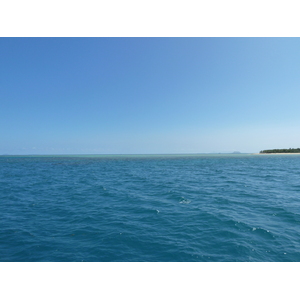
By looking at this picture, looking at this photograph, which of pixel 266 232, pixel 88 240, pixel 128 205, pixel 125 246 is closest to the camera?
pixel 125 246

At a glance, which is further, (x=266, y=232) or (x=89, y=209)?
(x=89, y=209)

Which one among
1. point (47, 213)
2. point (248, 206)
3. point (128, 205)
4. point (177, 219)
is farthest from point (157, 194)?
point (47, 213)

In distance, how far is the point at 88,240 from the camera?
30.2ft

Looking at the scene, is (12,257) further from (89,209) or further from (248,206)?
(248,206)

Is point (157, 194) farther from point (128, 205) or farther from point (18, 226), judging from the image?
point (18, 226)

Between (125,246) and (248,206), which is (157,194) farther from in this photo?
(125,246)

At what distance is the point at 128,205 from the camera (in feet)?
50.6

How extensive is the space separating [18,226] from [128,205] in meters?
8.07

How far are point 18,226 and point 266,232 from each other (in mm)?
15798

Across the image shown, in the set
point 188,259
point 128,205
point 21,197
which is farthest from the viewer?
point 21,197

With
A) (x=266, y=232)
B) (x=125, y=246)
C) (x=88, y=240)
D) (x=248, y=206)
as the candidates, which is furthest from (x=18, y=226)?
(x=248, y=206)

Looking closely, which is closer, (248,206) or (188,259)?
(188,259)

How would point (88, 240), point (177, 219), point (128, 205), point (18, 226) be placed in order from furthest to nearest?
point (128, 205)
point (177, 219)
point (18, 226)
point (88, 240)

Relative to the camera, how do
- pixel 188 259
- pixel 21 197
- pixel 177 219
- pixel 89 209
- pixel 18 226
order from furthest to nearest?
pixel 21 197 → pixel 89 209 → pixel 177 219 → pixel 18 226 → pixel 188 259
